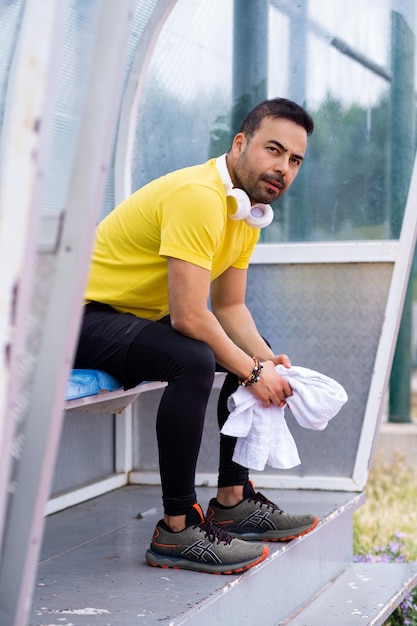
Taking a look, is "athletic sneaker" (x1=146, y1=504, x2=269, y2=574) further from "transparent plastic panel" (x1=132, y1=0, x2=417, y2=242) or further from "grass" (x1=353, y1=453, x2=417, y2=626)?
"transparent plastic panel" (x1=132, y1=0, x2=417, y2=242)

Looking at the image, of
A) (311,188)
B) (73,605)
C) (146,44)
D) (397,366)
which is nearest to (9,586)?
(73,605)

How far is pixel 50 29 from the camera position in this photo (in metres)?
1.54

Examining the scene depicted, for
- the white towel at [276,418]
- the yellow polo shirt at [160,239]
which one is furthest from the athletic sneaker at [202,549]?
the yellow polo shirt at [160,239]

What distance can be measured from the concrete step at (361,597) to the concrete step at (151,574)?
44mm

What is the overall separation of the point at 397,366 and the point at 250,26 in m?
3.13

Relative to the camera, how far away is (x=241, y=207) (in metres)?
2.95

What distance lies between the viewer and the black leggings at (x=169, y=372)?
8.76ft

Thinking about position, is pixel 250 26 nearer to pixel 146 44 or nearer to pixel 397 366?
pixel 146 44

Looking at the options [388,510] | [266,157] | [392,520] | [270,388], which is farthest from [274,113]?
[388,510]

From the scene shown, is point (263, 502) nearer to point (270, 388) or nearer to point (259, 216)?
point (270, 388)

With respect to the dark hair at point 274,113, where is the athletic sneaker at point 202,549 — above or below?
below

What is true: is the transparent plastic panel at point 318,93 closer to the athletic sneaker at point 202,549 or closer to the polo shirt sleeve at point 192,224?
the polo shirt sleeve at point 192,224

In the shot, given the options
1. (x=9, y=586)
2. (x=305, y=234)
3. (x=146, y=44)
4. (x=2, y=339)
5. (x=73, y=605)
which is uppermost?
(x=146, y=44)

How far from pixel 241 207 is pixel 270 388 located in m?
0.54
